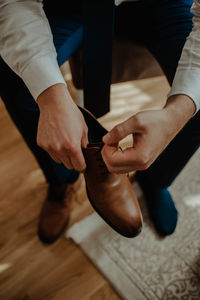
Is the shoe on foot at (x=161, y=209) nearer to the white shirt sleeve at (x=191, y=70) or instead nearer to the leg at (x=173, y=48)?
the leg at (x=173, y=48)

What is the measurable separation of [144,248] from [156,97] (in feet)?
2.94

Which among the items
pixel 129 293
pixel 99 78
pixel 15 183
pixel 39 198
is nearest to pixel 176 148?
pixel 99 78

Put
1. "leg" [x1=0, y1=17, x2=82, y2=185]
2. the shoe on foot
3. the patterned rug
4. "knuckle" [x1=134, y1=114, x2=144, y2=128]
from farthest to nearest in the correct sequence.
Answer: the shoe on foot, the patterned rug, "leg" [x1=0, y1=17, x2=82, y2=185], "knuckle" [x1=134, y1=114, x2=144, y2=128]

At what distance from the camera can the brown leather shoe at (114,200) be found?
0.67m

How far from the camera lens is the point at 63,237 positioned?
0.91 meters

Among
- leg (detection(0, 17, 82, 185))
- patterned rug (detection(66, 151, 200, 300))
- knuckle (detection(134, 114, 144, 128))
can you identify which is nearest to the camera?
knuckle (detection(134, 114, 144, 128))

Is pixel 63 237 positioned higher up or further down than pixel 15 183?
further down

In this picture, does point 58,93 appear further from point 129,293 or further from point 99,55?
point 129,293

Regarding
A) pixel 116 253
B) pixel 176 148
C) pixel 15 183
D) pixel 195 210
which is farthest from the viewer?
pixel 15 183

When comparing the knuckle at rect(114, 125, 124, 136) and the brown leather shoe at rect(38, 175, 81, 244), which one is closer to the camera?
the knuckle at rect(114, 125, 124, 136)

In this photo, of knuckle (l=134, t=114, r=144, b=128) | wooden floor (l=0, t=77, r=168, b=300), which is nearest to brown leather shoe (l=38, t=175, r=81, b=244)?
wooden floor (l=0, t=77, r=168, b=300)

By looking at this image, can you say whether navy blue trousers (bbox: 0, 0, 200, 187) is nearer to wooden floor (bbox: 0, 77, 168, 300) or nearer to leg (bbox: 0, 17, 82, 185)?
leg (bbox: 0, 17, 82, 185)

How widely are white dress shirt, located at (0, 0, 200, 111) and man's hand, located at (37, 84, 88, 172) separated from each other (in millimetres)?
34

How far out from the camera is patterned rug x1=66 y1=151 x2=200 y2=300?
771mm
